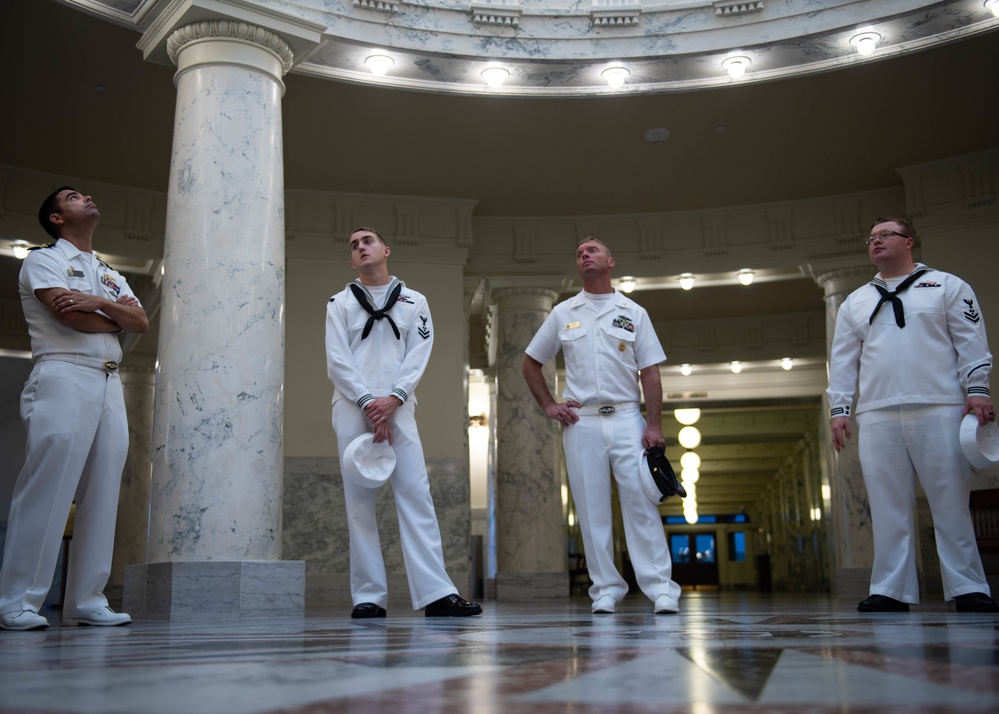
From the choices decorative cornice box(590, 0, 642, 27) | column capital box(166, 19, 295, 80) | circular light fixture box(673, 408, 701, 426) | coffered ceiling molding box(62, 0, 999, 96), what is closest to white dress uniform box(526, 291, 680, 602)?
column capital box(166, 19, 295, 80)

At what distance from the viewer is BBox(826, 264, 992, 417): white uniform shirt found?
572cm

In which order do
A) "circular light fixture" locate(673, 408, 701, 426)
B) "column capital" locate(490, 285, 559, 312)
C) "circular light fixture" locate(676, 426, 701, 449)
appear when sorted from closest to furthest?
"column capital" locate(490, 285, 559, 312) < "circular light fixture" locate(673, 408, 701, 426) < "circular light fixture" locate(676, 426, 701, 449)

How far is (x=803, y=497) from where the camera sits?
26.1 m

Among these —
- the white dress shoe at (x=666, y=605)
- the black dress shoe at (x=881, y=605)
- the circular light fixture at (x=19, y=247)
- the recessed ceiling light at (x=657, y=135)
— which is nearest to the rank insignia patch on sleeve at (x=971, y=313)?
the black dress shoe at (x=881, y=605)

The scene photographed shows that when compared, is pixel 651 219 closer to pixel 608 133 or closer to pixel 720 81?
pixel 608 133

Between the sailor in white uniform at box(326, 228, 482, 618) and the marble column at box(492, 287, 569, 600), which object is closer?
the sailor in white uniform at box(326, 228, 482, 618)

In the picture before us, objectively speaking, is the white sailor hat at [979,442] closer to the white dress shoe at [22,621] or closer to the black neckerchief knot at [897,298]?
the black neckerchief knot at [897,298]

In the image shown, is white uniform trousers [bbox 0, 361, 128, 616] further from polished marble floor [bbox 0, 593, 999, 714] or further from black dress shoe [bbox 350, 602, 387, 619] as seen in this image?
polished marble floor [bbox 0, 593, 999, 714]

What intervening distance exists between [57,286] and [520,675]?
3726mm

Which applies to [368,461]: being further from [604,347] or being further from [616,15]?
[616,15]

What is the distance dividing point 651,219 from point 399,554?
5739mm

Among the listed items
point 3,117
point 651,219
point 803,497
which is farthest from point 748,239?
point 803,497

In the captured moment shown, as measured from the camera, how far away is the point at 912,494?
5.81 metres

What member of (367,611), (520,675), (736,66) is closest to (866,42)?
(736,66)
